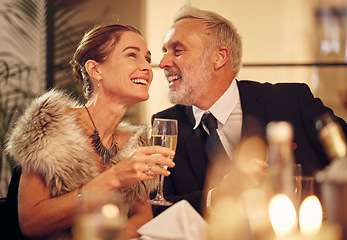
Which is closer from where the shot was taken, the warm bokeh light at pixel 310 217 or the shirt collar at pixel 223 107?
the warm bokeh light at pixel 310 217

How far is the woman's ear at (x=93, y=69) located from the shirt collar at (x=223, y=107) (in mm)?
767

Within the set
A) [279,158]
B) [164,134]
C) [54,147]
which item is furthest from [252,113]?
[279,158]

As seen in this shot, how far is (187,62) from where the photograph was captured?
2.53m

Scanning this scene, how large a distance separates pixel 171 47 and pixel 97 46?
32.8 inches

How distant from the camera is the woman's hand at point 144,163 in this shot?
132cm

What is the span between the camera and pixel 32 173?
1.55 metres

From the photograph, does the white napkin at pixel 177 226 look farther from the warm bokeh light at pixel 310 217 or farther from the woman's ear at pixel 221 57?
the woman's ear at pixel 221 57

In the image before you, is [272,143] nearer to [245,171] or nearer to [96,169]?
[245,171]

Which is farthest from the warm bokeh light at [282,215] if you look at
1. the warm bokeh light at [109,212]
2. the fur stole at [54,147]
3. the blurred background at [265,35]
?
the blurred background at [265,35]

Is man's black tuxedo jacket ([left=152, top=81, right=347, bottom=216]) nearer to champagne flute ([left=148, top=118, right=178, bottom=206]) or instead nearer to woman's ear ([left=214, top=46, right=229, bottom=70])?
woman's ear ([left=214, top=46, right=229, bottom=70])

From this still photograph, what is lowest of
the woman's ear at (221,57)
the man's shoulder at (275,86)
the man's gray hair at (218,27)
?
the man's shoulder at (275,86)

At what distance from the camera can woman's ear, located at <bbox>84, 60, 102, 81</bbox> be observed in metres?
1.87

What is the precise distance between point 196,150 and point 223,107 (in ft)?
1.02

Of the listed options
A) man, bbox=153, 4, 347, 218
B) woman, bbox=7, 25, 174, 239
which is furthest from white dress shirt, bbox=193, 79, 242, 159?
woman, bbox=7, 25, 174, 239
